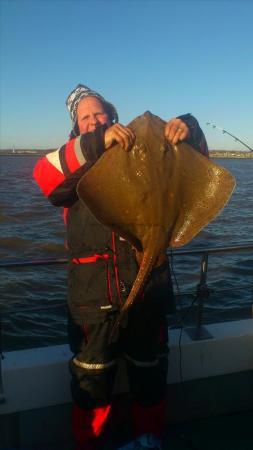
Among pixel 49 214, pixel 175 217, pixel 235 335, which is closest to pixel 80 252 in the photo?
pixel 175 217

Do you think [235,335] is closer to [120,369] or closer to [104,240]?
[120,369]

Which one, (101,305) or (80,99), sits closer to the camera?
(101,305)

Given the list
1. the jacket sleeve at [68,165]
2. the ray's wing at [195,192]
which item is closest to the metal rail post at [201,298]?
the ray's wing at [195,192]

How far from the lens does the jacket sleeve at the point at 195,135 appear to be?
2814mm

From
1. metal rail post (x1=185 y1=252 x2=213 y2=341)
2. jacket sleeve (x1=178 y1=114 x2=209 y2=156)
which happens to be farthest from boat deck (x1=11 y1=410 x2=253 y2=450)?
jacket sleeve (x1=178 y1=114 x2=209 y2=156)

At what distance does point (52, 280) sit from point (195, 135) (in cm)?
763

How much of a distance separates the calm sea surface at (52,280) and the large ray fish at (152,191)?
4.06 feet

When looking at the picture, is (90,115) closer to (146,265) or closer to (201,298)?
(146,265)

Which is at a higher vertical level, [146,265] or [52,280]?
[146,265]

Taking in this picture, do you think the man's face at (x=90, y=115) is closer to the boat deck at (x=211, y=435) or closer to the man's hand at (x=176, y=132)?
the man's hand at (x=176, y=132)

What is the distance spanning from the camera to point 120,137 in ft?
8.41

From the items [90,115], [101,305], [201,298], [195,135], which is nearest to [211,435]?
[201,298]

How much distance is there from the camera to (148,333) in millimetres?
3055

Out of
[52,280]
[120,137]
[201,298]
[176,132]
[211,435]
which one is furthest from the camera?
[52,280]
